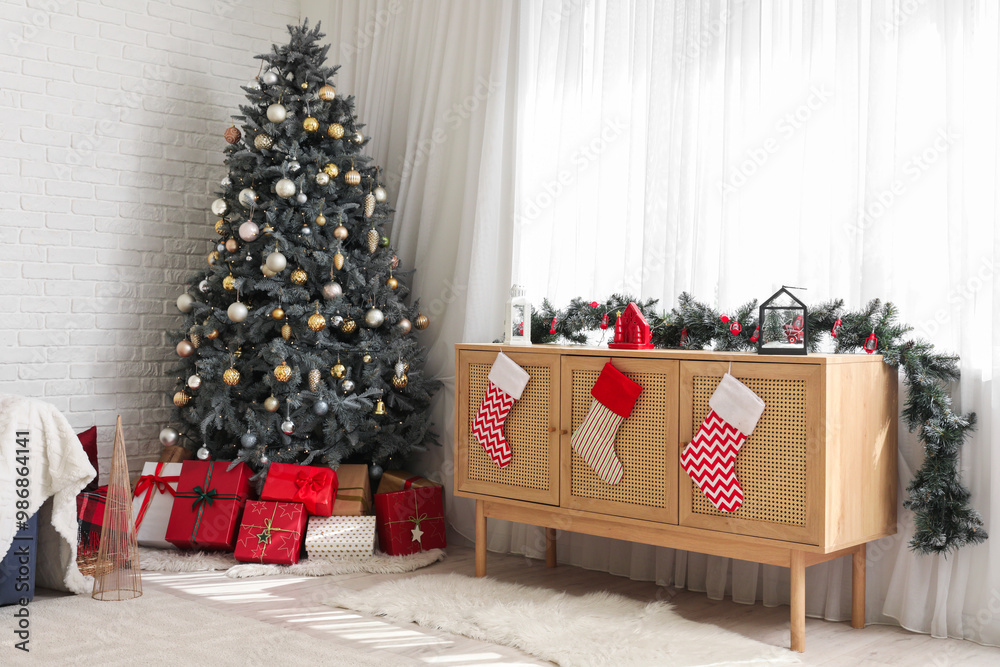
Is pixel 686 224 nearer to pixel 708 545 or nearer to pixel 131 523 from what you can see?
pixel 708 545

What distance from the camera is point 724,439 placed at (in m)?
2.64

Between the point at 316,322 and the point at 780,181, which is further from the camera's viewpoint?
the point at 316,322

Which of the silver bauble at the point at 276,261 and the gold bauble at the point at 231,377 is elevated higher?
the silver bauble at the point at 276,261

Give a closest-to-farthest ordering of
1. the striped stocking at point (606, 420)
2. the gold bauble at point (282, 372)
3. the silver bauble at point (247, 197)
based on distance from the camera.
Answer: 1. the striped stocking at point (606, 420)
2. the gold bauble at point (282, 372)
3. the silver bauble at point (247, 197)

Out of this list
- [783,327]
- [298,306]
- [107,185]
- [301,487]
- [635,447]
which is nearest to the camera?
[783,327]

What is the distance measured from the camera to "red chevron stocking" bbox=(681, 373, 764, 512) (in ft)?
8.51

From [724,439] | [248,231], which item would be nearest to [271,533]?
[248,231]

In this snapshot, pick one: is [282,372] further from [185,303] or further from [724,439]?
[724,439]

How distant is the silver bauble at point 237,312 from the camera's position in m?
3.64

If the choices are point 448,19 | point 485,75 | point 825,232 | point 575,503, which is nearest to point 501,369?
point 575,503

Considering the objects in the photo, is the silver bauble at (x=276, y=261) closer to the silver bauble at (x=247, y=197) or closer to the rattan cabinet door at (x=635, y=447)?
the silver bauble at (x=247, y=197)

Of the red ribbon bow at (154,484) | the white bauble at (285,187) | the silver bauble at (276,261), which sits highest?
the white bauble at (285,187)

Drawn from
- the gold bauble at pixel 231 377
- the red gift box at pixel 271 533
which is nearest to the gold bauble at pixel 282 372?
the gold bauble at pixel 231 377

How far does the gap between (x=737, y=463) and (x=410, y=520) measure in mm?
1592
